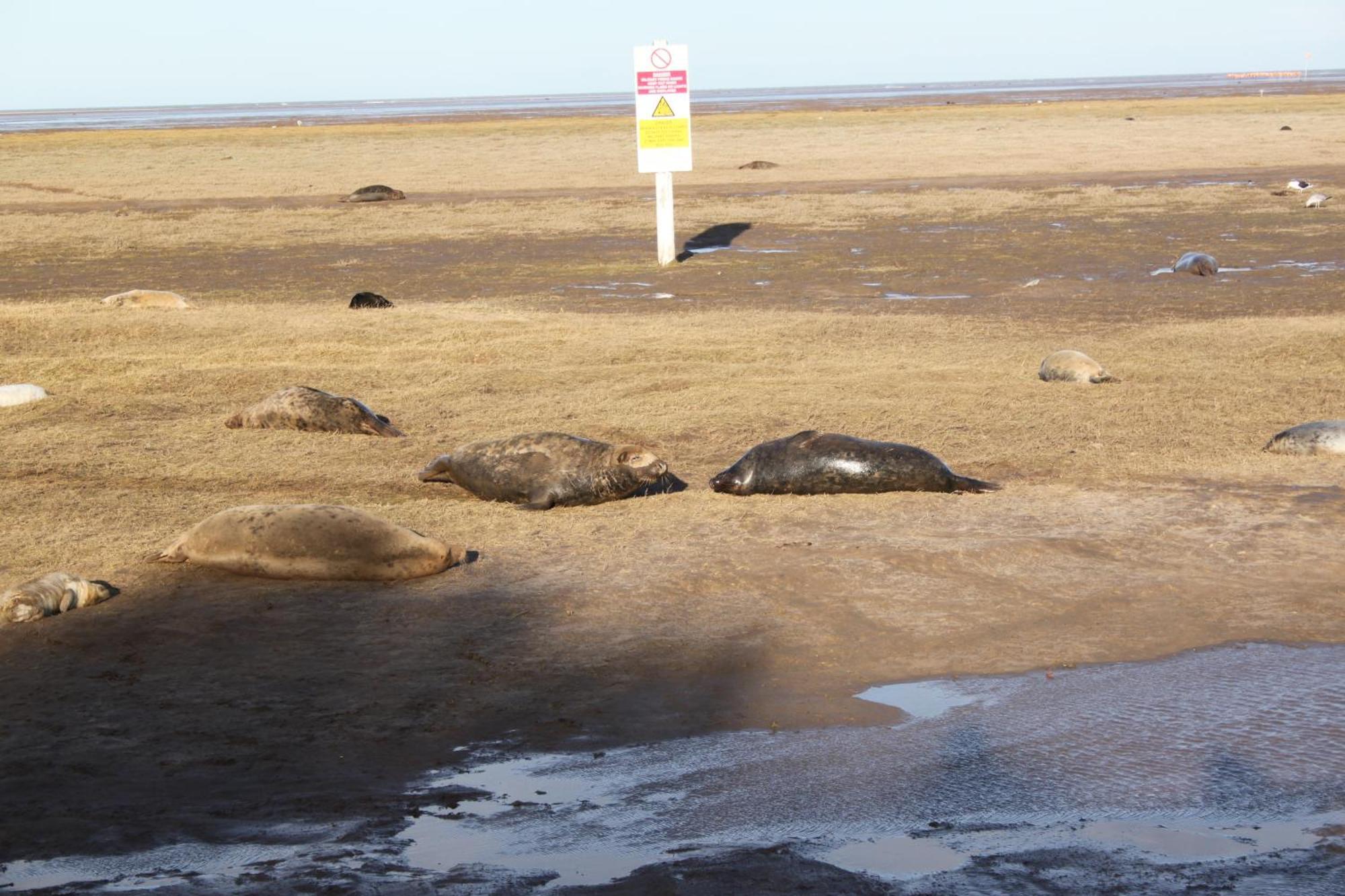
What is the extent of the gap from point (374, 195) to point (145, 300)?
49.5 feet

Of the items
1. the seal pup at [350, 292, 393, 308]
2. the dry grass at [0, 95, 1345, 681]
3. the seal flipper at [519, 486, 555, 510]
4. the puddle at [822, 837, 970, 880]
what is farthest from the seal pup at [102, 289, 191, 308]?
the puddle at [822, 837, 970, 880]

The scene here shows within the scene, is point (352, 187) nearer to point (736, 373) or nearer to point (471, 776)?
point (736, 373)

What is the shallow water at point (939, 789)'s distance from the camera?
3766 millimetres

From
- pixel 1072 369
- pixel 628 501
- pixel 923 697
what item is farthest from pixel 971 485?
pixel 1072 369

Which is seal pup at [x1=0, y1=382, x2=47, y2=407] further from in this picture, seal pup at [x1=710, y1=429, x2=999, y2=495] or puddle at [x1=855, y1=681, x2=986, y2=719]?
puddle at [x1=855, y1=681, x2=986, y2=719]

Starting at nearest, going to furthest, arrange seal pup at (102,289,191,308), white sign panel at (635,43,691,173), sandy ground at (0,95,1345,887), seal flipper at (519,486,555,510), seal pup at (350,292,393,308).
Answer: sandy ground at (0,95,1345,887), seal flipper at (519,486,555,510), seal pup at (350,292,393,308), seal pup at (102,289,191,308), white sign panel at (635,43,691,173)

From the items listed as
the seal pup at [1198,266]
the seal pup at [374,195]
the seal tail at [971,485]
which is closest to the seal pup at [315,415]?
the seal tail at [971,485]

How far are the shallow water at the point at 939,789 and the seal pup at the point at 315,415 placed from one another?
4.91 m

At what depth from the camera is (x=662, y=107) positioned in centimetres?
1847

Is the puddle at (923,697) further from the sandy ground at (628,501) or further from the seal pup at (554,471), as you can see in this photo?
the seal pup at (554,471)

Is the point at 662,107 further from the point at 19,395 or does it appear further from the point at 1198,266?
the point at 19,395

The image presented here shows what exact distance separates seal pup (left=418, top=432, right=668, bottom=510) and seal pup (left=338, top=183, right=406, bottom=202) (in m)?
22.8

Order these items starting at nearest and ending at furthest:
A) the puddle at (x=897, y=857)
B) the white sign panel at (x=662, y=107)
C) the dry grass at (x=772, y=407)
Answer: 1. the puddle at (x=897, y=857)
2. the dry grass at (x=772, y=407)
3. the white sign panel at (x=662, y=107)

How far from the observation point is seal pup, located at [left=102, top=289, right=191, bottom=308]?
1502cm
